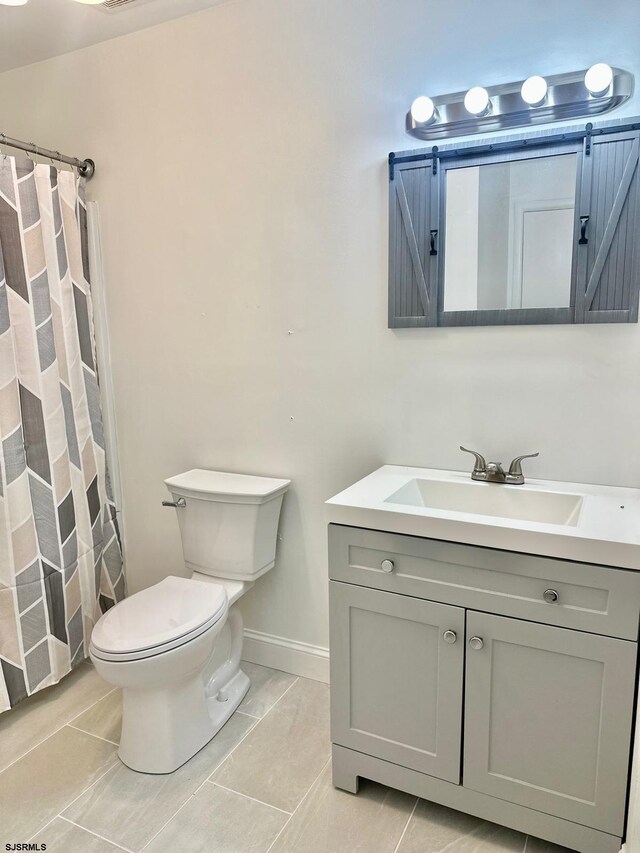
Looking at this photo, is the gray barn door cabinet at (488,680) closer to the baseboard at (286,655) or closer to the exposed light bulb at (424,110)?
the baseboard at (286,655)

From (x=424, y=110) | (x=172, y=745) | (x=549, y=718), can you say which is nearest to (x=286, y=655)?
(x=172, y=745)

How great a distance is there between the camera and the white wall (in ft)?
5.58

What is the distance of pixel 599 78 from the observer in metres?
1.50

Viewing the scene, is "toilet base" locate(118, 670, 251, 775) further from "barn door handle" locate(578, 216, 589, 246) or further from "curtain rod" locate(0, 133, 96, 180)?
"curtain rod" locate(0, 133, 96, 180)

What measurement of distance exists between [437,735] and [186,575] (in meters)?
1.36

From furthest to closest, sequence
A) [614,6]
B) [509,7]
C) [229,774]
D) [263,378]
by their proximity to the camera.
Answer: [263,378], [229,774], [509,7], [614,6]

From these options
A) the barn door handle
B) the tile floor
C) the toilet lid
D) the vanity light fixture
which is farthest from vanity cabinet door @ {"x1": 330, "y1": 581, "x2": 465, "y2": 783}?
the vanity light fixture

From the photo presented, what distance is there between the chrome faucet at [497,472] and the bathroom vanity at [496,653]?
46mm

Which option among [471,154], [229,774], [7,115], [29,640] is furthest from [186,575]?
[7,115]

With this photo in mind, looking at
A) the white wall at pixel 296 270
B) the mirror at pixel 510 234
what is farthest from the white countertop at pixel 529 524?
the mirror at pixel 510 234

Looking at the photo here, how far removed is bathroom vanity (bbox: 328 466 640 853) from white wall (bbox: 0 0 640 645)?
1.12 feet

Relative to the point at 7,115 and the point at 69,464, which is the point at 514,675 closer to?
the point at 69,464

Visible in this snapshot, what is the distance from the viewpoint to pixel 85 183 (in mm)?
2426

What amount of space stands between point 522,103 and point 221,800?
2.19 metres
